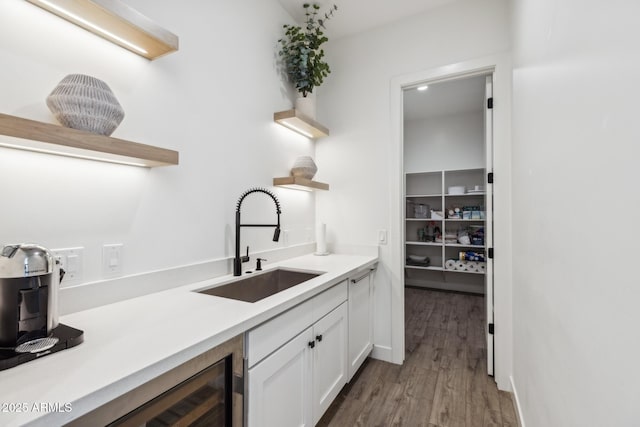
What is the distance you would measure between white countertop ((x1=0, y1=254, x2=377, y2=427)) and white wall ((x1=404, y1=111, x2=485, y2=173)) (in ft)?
13.6

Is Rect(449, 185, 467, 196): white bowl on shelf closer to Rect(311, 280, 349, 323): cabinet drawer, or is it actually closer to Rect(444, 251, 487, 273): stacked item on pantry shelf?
Rect(444, 251, 487, 273): stacked item on pantry shelf

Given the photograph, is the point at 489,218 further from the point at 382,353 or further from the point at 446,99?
the point at 446,99

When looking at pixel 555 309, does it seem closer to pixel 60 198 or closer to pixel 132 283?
pixel 132 283

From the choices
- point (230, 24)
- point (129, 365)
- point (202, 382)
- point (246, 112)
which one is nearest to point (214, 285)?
point (202, 382)

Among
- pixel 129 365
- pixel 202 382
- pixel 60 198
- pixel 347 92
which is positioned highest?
pixel 347 92

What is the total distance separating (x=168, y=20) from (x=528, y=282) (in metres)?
2.20

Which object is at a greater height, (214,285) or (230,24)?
(230,24)

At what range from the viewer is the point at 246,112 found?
1856 millimetres

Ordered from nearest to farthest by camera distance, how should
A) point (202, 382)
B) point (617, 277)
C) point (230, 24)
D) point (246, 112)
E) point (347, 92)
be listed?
point (617, 277)
point (202, 382)
point (230, 24)
point (246, 112)
point (347, 92)

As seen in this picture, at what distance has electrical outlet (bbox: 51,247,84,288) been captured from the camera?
3.24 ft

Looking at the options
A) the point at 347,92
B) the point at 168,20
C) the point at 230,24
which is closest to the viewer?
the point at 168,20

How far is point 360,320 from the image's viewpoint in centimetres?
207

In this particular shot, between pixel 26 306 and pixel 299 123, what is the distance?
1844 millimetres

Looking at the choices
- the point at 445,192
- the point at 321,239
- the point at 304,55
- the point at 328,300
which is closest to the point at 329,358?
the point at 328,300
